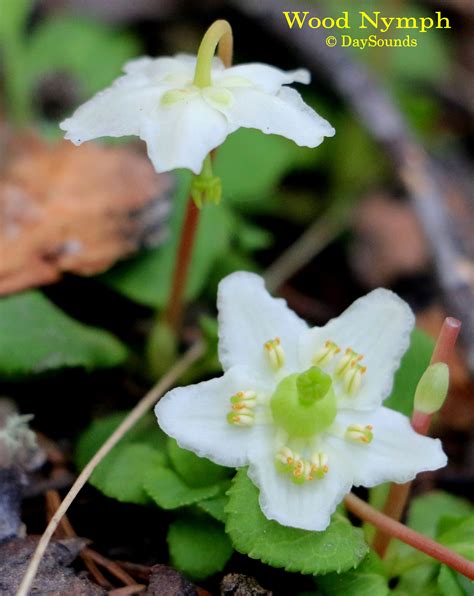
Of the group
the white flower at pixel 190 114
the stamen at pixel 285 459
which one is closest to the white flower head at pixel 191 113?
the white flower at pixel 190 114

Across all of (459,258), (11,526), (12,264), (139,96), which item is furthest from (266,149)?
(11,526)

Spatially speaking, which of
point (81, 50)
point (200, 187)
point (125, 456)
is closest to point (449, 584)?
point (125, 456)

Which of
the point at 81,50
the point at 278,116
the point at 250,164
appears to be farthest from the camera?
the point at 81,50

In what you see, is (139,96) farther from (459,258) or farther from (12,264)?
(459,258)

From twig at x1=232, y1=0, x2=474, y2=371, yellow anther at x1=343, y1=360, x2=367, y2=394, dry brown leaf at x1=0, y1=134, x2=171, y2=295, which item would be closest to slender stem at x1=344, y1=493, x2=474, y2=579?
yellow anther at x1=343, y1=360, x2=367, y2=394

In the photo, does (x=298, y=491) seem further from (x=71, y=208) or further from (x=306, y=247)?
(x=306, y=247)

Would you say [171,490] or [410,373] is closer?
[171,490]
